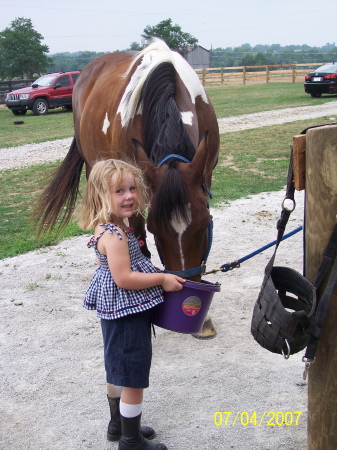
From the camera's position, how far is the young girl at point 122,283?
230 centimetres

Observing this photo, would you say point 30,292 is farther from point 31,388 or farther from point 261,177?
point 261,177

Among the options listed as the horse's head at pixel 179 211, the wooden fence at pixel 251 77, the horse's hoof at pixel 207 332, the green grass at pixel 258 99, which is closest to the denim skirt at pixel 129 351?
the horse's head at pixel 179 211

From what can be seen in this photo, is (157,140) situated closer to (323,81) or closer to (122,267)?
(122,267)

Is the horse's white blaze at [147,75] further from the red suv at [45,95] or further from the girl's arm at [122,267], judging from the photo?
the red suv at [45,95]

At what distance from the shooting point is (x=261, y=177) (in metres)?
8.47

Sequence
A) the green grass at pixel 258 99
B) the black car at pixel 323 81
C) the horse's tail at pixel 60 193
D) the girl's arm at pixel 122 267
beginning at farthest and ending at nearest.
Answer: the black car at pixel 323 81
the green grass at pixel 258 99
the horse's tail at pixel 60 193
the girl's arm at pixel 122 267

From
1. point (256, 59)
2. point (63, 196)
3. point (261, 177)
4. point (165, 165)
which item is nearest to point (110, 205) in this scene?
point (165, 165)

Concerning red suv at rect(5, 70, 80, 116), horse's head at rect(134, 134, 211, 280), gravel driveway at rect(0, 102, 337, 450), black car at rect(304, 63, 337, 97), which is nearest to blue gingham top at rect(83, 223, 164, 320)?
horse's head at rect(134, 134, 211, 280)

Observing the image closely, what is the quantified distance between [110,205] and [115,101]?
187 cm

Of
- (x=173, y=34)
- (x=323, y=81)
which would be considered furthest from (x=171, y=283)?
(x=173, y=34)

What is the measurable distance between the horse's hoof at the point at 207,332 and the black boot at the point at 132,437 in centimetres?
116

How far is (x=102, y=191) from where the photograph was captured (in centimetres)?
234

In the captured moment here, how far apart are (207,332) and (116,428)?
115 cm

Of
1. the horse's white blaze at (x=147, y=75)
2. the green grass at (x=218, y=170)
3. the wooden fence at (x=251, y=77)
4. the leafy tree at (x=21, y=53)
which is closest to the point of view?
the horse's white blaze at (x=147, y=75)
